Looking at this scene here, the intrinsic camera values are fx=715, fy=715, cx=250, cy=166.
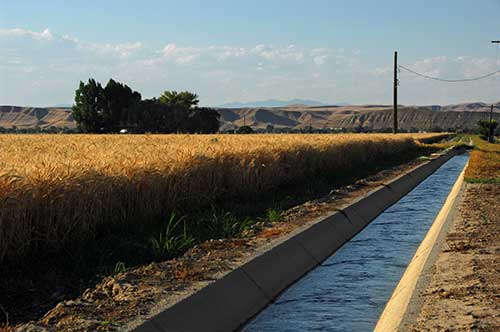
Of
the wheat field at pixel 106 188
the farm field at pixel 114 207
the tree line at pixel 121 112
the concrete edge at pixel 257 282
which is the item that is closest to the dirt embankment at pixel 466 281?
the concrete edge at pixel 257 282

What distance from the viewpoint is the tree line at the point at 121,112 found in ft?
259

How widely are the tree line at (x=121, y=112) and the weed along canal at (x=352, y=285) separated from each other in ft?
200

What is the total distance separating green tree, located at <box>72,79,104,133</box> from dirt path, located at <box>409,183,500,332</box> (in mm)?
69369

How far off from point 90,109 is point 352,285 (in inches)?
2884

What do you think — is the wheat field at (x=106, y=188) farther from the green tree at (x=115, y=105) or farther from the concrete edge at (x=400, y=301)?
the green tree at (x=115, y=105)

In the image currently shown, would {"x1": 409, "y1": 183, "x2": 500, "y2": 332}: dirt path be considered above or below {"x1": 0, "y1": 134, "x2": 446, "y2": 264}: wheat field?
below

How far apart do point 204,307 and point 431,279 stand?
3473 mm

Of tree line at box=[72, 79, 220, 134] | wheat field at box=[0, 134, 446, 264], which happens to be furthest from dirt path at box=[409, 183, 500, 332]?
tree line at box=[72, 79, 220, 134]

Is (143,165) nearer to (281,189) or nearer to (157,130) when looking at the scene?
(281,189)

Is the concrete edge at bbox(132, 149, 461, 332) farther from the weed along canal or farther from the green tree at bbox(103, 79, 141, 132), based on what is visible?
the green tree at bbox(103, 79, 141, 132)

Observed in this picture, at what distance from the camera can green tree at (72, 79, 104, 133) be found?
81438 millimetres

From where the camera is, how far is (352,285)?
1162cm

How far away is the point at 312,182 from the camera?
24453mm

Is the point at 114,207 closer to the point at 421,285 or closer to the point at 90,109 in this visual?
the point at 421,285
